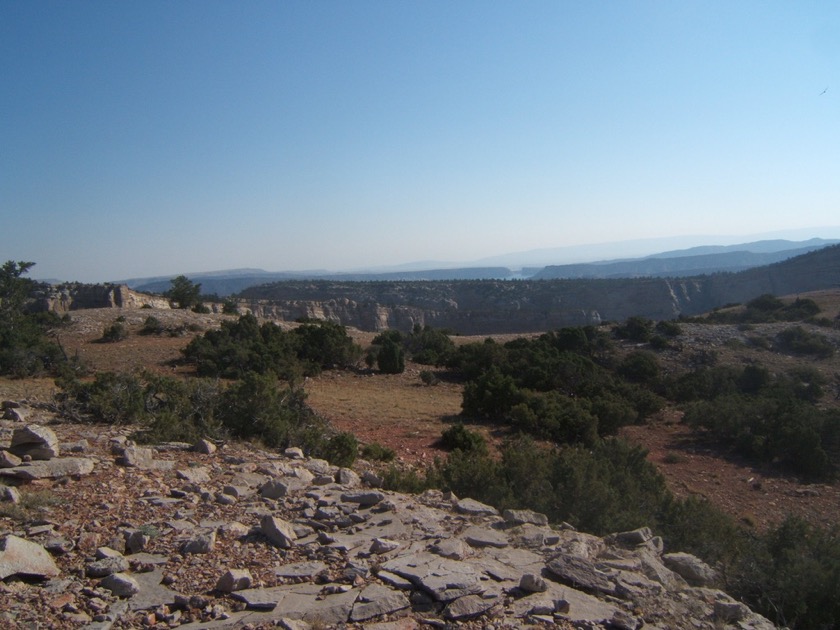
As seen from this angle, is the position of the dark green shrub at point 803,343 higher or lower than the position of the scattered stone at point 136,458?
lower

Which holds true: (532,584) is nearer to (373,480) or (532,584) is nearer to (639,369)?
(373,480)

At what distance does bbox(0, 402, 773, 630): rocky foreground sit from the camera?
3.91 m

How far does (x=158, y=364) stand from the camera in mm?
20953

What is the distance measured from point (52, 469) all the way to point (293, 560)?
128 inches

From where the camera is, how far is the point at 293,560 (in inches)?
187

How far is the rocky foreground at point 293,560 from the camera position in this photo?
12.8 ft

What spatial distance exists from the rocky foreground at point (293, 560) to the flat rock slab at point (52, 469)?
19mm

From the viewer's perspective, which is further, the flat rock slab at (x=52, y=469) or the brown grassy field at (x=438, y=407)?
the brown grassy field at (x=438, y=407)

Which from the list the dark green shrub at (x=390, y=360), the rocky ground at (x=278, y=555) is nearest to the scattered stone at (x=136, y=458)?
the rocky ground at (x=278, y=555)

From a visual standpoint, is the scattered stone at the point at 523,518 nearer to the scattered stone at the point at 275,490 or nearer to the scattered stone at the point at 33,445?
the scattered stone at the point at 275,490

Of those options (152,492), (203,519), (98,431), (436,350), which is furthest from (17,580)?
(436,350)

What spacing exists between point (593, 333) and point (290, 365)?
48.5 feet

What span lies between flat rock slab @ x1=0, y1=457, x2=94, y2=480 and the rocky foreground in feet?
Answer: 0.06

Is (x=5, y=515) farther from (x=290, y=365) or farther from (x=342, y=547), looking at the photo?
(x=290, y=365)
